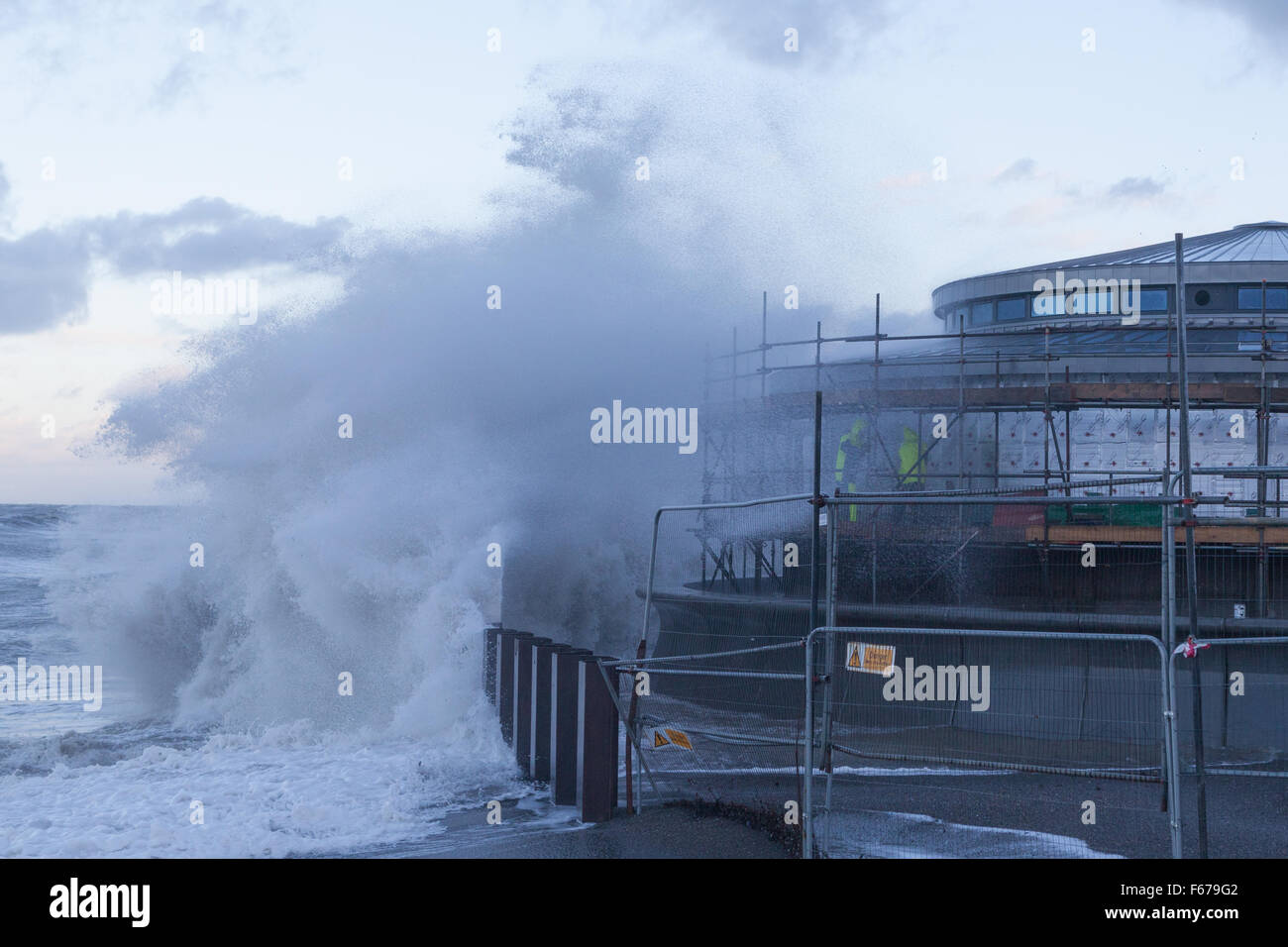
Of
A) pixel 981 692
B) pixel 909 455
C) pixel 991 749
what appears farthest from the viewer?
pixel 909 455

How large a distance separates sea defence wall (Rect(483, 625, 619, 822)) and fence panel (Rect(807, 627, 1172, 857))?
62.5 inches

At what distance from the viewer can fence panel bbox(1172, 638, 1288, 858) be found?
8.62 meters

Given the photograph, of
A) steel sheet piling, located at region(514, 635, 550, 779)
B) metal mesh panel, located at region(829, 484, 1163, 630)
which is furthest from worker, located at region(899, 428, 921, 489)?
steel sheet piling, located at region(514, 635, 550, 779)

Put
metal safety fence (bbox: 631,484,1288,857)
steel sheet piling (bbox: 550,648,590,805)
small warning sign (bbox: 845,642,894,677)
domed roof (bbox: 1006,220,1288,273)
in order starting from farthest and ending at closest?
domed roof (bbox: 1006,220,1288,273)
steel sheet piling (bbox: 550,648,590,805)
metal safety fence (bbox: 631,484,1288,857)
small warning sign (bbox: 845,642,894,677)

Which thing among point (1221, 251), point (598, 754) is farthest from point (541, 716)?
point (1221, 251)

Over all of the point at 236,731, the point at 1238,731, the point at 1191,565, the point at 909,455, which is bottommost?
the point at 236,731

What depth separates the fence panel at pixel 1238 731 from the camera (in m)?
8.62

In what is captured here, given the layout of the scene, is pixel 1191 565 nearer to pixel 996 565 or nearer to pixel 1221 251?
pixel 996 565

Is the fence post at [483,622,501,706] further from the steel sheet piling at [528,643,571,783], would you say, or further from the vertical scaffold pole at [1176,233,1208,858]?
the vertical scaffold pole at [1176,233,1208,858]

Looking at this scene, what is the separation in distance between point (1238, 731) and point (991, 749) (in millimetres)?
2721

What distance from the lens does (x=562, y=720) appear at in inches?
389

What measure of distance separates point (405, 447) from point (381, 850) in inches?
438
